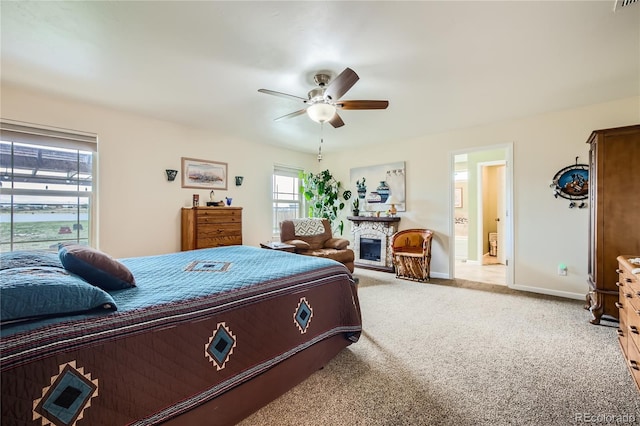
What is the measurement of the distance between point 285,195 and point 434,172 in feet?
9.96

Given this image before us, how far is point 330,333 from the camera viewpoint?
194 cm

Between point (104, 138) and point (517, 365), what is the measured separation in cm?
493

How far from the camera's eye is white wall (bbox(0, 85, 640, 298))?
128 inches

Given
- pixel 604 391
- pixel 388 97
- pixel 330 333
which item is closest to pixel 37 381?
pixel 330 333

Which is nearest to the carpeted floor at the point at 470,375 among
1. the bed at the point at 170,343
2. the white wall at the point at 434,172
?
the bed at the point at 170,343

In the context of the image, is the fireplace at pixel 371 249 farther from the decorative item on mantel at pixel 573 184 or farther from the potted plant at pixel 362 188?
the decorative item on mantel at pixel 573 184

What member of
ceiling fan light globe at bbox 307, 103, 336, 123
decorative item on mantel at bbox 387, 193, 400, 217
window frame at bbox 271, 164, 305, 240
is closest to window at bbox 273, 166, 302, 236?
window frame at bbox 271, 164, 305, 240

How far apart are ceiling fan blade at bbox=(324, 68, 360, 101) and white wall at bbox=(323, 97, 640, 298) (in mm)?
2894

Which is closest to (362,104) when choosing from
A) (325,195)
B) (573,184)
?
(573,184)

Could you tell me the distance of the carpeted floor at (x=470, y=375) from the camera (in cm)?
146

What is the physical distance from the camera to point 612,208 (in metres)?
2.52

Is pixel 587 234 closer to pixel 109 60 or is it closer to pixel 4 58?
pixel 109 60

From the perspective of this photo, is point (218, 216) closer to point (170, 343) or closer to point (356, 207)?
point (356, 207)
